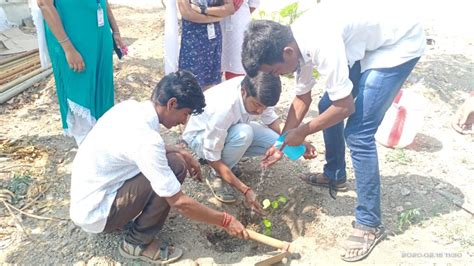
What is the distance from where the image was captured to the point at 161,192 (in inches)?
81.4

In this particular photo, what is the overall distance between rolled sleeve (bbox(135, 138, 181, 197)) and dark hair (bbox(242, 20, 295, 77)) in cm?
60

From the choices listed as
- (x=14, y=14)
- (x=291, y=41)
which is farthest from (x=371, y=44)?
(x=14, y=14)

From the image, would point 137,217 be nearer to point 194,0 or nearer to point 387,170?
point 194,0

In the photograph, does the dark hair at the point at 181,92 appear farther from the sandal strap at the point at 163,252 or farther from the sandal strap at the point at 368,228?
the sandal strap at the point at 368,228

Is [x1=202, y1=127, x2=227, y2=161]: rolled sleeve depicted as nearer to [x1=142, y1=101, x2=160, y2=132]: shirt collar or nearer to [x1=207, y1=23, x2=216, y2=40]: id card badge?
[x1=142, y1=101, x2=160, y2=132]: shirt collar

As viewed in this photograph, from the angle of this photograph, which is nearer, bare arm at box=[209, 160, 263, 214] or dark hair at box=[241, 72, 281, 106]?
dark hair at box=[241, 72, 281, 106]

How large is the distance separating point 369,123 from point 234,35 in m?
1.61

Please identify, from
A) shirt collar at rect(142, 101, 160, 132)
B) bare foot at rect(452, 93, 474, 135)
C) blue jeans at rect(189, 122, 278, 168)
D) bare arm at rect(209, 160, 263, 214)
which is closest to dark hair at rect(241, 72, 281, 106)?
blue jeans at rect(189, 122, 278, 168)

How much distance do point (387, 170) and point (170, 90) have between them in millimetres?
1994

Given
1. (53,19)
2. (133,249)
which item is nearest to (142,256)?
(133,249)

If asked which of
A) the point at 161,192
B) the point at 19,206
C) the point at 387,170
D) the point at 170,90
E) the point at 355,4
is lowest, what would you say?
→ the point at 19,206

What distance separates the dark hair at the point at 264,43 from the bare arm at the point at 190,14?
3.83 feet

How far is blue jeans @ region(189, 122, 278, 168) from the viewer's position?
9.37ft

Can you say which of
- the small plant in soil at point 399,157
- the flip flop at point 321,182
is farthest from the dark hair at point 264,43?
the small plant in soil at point 399,157
